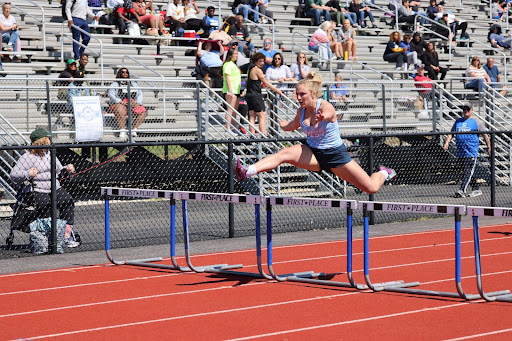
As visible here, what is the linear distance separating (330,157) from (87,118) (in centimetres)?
837

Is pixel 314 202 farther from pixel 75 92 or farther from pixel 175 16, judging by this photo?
pixel 175 16

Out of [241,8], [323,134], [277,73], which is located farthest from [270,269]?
[241,8]

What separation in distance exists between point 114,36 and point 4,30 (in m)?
3.20

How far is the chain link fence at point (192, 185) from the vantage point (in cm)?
1420

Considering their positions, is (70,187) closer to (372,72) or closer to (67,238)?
(67,238)

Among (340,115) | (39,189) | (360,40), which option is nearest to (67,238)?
(39,189)

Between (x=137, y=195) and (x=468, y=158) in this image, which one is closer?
(x=137, y=195)

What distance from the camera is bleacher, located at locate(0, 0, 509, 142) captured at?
62.2 ft

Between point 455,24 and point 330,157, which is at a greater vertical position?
point 455,24

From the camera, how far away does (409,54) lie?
92.9 ft

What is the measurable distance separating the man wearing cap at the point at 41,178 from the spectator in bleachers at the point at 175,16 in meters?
13.2

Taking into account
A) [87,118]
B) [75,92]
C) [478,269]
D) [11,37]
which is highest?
[11,37]

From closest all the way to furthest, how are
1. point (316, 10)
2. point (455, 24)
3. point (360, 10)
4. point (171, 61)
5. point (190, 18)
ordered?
point (171, 61) < point (190, 18) < point (316, 10) < point (360, 10) < point (455, 24)

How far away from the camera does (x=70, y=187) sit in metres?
17.1
